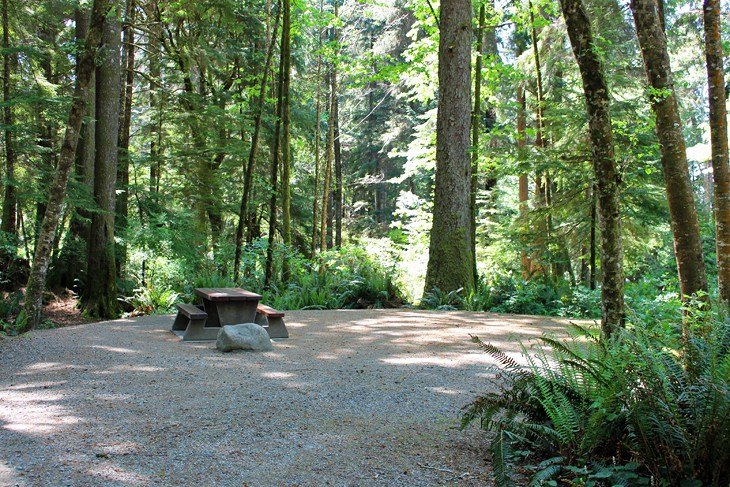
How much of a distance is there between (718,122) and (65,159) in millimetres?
8485

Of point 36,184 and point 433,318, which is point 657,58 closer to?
point 433,318

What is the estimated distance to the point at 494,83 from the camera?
48.3 ft

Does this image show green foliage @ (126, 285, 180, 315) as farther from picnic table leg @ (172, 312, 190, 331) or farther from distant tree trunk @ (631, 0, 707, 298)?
distant tree trunk @ (631, 0, 707, 298)

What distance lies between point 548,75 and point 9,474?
1495 centimetres

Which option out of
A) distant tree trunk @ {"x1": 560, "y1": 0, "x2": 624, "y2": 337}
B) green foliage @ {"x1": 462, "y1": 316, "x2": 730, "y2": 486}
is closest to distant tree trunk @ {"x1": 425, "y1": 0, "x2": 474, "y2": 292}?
distant tree trunk @ {"x1": 560, "y1": 0, "x2": 624, "y2": 337}

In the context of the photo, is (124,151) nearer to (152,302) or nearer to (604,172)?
(152,302)

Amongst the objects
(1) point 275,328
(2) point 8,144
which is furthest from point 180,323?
(2) point 8,144

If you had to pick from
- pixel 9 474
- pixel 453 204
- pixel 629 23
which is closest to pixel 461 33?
pixel 453 204

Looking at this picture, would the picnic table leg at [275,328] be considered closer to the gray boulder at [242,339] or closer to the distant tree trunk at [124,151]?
the gray boulder at [242,339]

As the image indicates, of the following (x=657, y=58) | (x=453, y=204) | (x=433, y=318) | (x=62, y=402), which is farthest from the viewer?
(x=453, y=204)

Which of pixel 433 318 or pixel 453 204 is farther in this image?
pixel 453 204

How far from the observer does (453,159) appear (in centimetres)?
1091

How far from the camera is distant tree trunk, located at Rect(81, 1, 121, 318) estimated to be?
36.9ft

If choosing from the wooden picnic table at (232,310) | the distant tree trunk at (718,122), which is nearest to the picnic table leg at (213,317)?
the wooden picnic table at (232,310)
